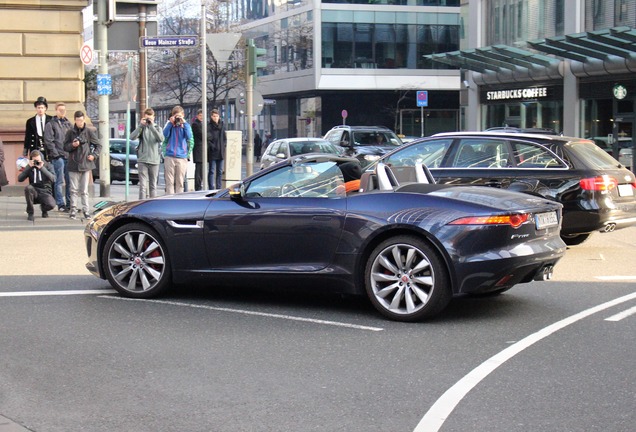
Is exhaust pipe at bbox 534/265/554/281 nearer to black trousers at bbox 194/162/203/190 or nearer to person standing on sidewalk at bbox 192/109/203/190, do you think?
person standing on sidewalk at bbox 192/109/203/190

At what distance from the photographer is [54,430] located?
5.17 m

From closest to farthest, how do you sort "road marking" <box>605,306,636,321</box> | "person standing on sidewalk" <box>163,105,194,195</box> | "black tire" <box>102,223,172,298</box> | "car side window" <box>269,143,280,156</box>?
1. "road marking" <box>605,306,636,321</box>
2. "black tire" <box>102,223,172,298</box>
3. "person standing on sidewalk" <box>163,105,194,195</box>
4. "car side window" <box>269,143,280,156</box>

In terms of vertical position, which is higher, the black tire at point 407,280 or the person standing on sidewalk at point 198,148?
the person standing on sidewalk at point 198,148

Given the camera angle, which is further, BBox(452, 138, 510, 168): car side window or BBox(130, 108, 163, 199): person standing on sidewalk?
BBox(130, 108, 163, 199): person standing on sidewalk

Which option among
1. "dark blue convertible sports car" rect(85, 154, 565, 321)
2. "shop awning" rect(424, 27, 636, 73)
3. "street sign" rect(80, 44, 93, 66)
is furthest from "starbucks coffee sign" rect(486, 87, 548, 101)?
"dark blue convertible sports car" rect(85, 154, 565, 321)

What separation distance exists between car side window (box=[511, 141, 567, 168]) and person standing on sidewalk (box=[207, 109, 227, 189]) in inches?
384

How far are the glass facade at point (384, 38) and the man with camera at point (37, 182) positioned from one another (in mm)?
49641

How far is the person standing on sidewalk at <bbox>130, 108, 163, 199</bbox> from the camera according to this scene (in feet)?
62.1

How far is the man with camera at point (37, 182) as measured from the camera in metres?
17.3

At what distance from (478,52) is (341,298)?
33.4 m

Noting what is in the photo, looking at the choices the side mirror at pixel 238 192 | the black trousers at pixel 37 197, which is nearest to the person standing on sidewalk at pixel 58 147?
the black trousers at pixel 37 197

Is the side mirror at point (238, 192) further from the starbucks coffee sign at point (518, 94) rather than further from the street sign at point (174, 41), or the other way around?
the starbucks coffee sign at point (518, 94)

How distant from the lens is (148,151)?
19.0m

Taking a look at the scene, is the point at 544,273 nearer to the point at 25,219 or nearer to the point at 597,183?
the point at 597,183
